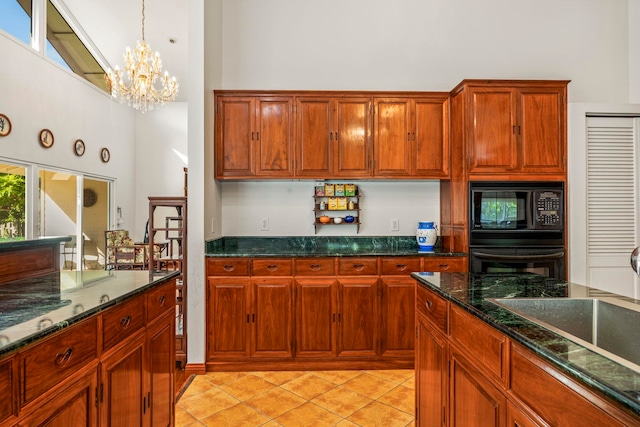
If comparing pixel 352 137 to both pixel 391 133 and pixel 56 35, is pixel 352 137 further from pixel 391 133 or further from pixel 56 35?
pixel 56 35

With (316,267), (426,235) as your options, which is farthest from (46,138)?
(426,235)

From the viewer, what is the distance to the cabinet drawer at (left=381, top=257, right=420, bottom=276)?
2.95m

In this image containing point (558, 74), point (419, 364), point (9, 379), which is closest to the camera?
point (9, 379)

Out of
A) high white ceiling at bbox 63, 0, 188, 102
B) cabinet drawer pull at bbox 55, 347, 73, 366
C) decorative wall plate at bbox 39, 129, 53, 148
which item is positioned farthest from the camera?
high white ceiling at bbox 63, 0, 188, 102

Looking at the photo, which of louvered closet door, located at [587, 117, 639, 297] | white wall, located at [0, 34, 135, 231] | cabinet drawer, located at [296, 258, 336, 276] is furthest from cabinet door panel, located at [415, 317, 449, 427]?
white wall, located at [0, 34, 135, 231]

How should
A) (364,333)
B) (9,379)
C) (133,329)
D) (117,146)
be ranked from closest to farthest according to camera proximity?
(9,379) → (133,329) → (364,333) → (117,146)

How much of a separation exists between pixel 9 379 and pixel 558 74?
4646 mm

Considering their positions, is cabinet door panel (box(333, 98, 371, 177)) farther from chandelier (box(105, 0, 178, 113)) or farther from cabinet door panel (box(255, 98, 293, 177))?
chandelier (box(105, 0, 178, 113))

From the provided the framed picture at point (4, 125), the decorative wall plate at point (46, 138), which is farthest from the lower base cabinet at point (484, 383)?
the decorative wall plate at point (46, 138)

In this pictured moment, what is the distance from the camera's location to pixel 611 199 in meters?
3.21

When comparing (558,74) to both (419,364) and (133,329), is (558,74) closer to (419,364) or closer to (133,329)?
(419,364)

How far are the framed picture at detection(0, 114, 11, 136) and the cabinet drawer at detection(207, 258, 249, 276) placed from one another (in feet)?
11.1

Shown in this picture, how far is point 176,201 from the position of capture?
3090 millimetres

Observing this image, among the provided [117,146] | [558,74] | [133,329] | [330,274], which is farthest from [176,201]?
[117,146]
